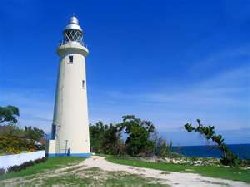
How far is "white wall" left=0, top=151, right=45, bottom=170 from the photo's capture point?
1885 centimetres

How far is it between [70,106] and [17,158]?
25.3ft

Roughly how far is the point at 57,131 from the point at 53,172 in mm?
9708

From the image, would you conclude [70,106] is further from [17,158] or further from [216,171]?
[216,171]

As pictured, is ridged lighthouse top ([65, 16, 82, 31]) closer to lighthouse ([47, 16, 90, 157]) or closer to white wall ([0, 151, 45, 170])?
lighthouse ([47, 16, 90, 157])

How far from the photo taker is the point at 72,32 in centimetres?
2948

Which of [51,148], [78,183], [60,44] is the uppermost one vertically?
[60,44]

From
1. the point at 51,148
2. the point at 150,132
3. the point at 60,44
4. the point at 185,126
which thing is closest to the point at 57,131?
the point at 51,148

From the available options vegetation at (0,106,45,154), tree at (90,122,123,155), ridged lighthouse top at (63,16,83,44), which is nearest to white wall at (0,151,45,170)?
vegetation at (0,106,45,154)

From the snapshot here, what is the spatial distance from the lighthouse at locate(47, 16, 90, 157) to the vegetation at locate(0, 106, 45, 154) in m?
2.03

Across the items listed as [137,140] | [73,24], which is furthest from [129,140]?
[73,24]

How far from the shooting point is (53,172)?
18.5 meters

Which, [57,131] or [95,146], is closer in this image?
[57,131]

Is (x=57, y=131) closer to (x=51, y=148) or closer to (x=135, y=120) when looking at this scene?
(x=51, y=148)

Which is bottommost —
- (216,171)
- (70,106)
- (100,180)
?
(100,180)
